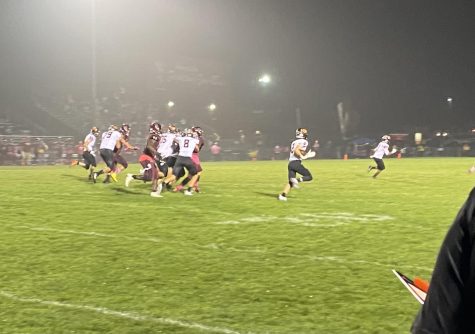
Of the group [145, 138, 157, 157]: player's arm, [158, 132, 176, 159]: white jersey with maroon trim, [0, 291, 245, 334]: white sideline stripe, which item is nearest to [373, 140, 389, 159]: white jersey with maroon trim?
[158, 132, 176, 159]: white jersey with maroon trim

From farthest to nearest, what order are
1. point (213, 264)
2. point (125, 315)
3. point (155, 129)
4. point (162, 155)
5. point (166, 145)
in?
point (166, 145), point (162, 155), point (155, 129), point (213, 264), point (125, 315)

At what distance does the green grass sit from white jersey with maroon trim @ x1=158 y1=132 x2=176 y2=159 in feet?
12.6

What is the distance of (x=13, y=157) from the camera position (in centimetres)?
4247

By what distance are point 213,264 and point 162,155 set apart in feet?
38.7

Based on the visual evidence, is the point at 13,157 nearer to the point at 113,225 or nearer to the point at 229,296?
the point at 113,225

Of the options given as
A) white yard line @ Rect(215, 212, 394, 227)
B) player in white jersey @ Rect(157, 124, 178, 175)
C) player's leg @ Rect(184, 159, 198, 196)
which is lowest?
white yard line @ Rect(215, 212, 394, 227)

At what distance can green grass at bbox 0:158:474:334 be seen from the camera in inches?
204

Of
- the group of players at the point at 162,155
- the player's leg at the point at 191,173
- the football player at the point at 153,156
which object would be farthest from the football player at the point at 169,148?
the player's leg at the point at 191,173

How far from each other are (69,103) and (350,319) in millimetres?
62556

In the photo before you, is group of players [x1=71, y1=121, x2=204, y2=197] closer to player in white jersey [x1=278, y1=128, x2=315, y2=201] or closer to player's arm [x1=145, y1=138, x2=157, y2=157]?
player's arm [x1=145, y1=138, x2=157, y2=157]

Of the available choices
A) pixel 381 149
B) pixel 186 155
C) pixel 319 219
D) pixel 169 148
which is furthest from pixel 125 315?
pixel 381 149

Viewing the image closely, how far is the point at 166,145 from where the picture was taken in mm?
19109

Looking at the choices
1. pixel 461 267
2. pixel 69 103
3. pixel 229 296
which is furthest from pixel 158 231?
pixel 69 103

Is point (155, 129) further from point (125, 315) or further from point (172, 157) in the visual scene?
point (125, 315)
